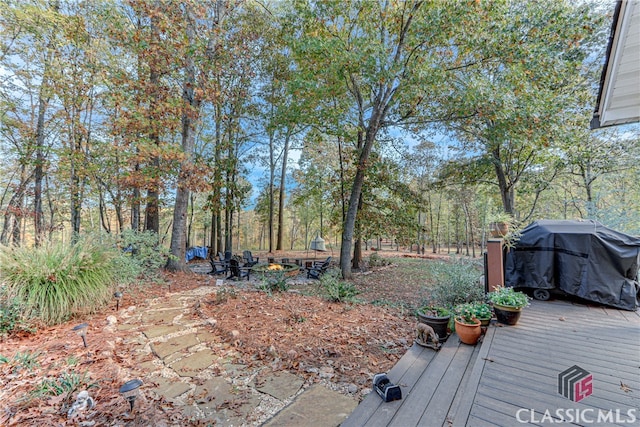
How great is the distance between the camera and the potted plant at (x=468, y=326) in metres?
3.23

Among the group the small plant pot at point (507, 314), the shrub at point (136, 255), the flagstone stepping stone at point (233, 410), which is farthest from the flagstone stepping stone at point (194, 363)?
the small plant pot at point (507, 314)

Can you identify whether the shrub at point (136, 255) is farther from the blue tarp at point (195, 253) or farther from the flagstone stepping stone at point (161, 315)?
the blue tarp at point (195, 253)

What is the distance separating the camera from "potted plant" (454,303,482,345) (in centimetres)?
323

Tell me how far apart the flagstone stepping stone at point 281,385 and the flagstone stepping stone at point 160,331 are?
1.80 metres

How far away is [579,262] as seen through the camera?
4504mm

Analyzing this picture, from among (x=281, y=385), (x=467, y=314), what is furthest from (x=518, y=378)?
(x=281, y=385)

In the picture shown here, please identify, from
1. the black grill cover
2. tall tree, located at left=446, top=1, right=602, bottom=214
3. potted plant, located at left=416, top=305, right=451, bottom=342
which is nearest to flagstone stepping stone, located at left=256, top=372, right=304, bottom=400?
potted plant, located at left=416, top=305, right=451, bottom=342

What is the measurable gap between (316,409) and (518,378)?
192 cm

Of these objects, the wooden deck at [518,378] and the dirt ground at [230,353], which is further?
the dirt ground at [230,353]

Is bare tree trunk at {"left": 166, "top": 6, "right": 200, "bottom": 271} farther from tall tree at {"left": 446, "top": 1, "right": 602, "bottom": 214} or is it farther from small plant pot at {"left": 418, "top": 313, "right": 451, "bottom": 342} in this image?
tall tree at {"left": 446, "top": 1, "right": 602, "bottom": 214}

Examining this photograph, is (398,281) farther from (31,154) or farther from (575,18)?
(31,154)

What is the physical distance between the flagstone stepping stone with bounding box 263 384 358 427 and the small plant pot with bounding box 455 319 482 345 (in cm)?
189

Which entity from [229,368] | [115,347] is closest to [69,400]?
[115,347]

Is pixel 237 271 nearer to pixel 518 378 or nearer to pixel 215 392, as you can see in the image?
pixel 215 392
